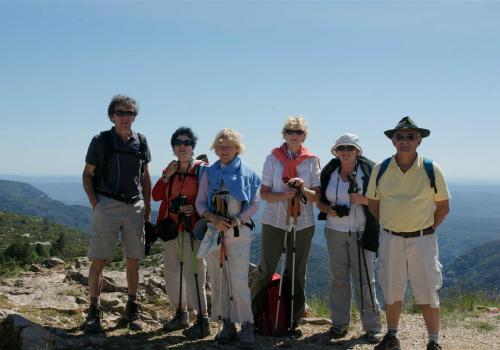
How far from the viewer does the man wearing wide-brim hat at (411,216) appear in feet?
18.7

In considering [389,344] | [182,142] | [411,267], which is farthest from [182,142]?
[389,344]

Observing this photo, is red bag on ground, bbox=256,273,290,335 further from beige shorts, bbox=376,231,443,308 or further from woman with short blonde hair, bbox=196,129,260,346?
beige shorts, bbox=376,231,443,308

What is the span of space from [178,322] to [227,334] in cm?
89

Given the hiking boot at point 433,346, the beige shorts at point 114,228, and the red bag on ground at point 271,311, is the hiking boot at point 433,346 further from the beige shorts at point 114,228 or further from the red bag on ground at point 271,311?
the beige shorts at point 114,228

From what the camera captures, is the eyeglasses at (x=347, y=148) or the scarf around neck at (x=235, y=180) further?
the eyeglasses at (x=347, y=148)

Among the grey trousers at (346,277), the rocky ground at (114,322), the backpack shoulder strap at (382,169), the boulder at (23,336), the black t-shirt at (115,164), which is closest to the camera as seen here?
the boulder at (23,336)

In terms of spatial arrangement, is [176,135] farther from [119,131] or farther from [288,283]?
[288,283]

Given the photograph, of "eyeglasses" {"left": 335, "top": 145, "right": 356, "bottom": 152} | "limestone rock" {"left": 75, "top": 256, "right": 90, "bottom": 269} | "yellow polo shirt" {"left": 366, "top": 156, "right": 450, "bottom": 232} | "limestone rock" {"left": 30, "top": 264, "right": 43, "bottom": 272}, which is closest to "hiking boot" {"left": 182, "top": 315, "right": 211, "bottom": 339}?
"yellow polo shirt" {"left": 366, "top": 156, "right": 450, "bottom": 232}

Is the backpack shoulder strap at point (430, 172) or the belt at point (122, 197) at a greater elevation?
the backpack shoulder strap at point (430, 172)

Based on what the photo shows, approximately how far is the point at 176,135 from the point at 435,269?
3594mm

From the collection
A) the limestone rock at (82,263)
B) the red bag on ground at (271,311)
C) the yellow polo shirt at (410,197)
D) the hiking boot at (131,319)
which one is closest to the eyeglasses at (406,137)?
the yellow polo shirt at (410,197)

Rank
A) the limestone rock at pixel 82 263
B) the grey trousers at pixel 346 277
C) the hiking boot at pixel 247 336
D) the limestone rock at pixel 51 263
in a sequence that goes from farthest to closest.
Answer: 1. the limestone rock at pixel 51 263
2. the limestone rock at pixel 82 263
3. the grey trousers at pixel 346 277
4. the hiking boot at pixel 247 336

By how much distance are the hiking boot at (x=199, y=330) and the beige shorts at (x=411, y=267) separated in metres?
2.39

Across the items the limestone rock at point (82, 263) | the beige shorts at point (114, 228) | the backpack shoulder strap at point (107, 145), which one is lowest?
the limestone rock at point (82, 263)
